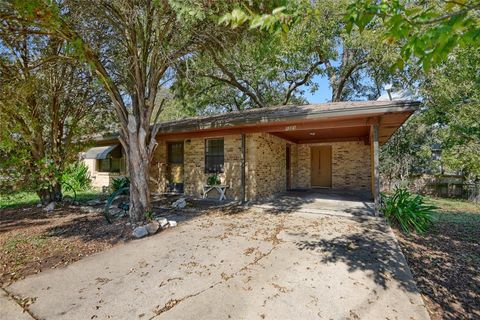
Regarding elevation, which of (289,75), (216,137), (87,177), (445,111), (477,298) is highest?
(289,75)

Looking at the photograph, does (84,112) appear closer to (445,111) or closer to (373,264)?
(373,264)

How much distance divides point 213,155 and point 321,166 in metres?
6.62

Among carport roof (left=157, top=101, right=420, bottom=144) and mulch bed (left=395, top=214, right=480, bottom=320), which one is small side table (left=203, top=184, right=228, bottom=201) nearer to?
carport roof (left=157, top=101, right=420, bottom=144)

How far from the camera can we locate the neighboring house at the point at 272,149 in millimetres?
6978

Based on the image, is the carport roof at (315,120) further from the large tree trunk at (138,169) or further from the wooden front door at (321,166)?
the wooden front door at (321,166)

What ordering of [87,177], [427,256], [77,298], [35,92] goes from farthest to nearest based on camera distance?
[87,177], [35,92], [427,256], [77,298]

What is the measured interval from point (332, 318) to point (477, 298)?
6.80 ft

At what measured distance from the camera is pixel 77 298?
118 inches

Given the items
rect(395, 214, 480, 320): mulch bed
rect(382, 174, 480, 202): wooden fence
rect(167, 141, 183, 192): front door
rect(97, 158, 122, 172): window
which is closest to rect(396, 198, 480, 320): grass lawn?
rect(395, 214, 480, 320): mulch bed

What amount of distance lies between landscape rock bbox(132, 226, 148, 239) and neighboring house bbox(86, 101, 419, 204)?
13.2ft

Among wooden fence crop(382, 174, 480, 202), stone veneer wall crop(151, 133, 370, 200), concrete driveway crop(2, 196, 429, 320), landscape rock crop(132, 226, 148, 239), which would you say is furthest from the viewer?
wooden fence crop(382, 174, 480, 202)

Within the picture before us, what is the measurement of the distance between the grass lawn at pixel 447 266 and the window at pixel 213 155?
6260 mm

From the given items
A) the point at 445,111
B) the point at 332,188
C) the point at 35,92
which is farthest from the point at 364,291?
the point at 445,111

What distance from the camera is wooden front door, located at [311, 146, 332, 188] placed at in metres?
13.4
